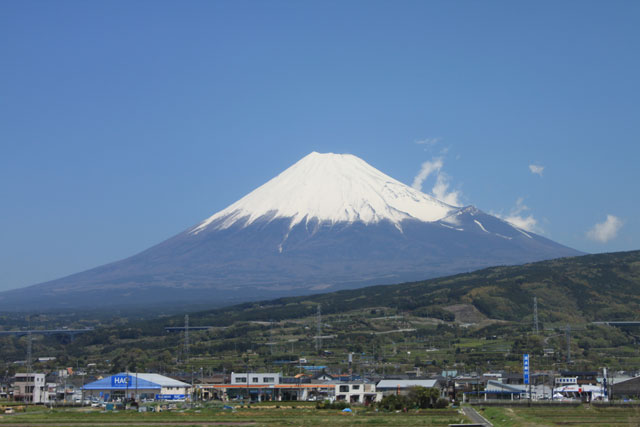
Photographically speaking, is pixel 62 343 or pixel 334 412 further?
pixel 62 343

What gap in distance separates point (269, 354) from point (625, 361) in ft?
159

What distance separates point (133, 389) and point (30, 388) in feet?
36.8

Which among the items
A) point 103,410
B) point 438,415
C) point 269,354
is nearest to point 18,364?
point 269,354

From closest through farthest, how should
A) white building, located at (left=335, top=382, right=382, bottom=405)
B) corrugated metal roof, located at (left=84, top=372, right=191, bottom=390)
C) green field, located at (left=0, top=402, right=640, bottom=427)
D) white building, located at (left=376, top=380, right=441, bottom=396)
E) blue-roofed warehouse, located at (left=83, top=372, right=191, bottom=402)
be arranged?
green field, located at (left=0, top=402, right=640, bottom=427)
white building, located at (left=376, top=380, right=441, bottom=396)
white building, located at (left=335, top=382, right=382, bottom=405)
blue-roofed warehouse, located at (left=83, top=372, right=191, bottom=402)
corrugated metal roof, located at (left=84, top=372, right=191, bottom=390)

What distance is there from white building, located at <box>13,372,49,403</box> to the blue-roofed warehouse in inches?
184

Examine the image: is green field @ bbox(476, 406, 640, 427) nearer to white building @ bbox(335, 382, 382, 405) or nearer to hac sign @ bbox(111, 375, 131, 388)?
white building @ bbox(335, 382, 382, 405)

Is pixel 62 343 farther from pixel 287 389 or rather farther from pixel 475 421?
pixel 475 421

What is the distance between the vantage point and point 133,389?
91438 millimetres

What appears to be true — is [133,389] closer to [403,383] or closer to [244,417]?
[403,383]

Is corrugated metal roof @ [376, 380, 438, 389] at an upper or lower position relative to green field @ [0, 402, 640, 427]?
upper

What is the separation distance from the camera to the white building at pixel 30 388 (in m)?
93.6

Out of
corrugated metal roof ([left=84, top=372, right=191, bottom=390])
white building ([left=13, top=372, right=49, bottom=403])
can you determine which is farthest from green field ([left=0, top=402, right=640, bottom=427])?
white building ([left=13, top=372, right=49, bottom=403])

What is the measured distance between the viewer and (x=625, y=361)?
12500cm

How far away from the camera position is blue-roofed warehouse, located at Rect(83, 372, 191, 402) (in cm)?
9069
